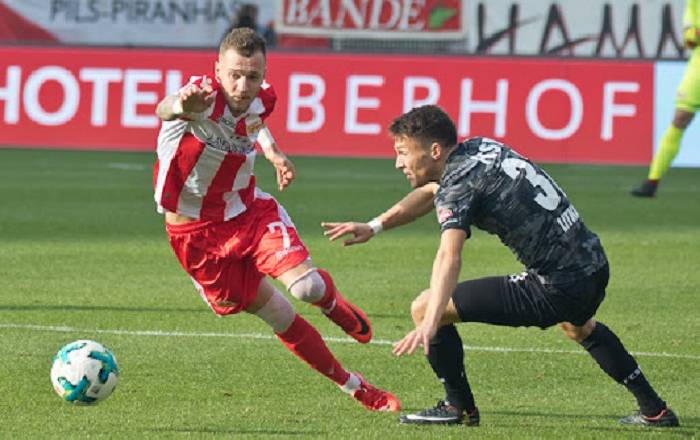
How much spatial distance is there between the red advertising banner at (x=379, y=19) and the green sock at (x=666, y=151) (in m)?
10.4

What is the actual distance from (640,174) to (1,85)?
303 inches

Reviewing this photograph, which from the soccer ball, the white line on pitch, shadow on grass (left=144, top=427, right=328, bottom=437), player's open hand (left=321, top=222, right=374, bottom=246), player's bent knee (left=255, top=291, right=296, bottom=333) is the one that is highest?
player's open hand (left=321, top=222, right=374, bottom=246)

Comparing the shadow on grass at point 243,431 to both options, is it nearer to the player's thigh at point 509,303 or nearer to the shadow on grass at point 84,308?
the player's thigh at point 509,303

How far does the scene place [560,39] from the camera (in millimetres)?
26984

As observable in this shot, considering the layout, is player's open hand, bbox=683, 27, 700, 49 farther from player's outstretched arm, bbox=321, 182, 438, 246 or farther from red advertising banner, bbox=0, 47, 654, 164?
player's outstretched arm, bbox=321, 182, 438, 246

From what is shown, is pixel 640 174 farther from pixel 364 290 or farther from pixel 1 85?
pixel 364 290

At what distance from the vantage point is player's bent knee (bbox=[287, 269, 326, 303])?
24.6 ft

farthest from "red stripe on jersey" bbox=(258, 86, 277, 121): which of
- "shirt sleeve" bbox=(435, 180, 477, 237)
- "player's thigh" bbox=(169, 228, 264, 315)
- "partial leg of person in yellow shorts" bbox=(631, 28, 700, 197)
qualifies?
"partial leg of person in yellow shorts" bbox=(631, 28, 700, 197)

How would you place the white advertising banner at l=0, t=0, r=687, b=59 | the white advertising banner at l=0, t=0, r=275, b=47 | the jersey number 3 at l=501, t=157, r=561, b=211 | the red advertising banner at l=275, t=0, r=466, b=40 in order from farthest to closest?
the white advertising banner at l=0, t=0, r=275, b=47, the red advertising banner at l=275, t=0, r=466, b=40, the white advertising banner at l=0, t=0, r=687, b=59, the jersey number 3 at l=501, t=157, r=561, b=211

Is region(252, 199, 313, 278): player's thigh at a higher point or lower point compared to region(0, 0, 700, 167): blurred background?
higher

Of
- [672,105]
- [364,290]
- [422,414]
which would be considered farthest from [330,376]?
[672,105]

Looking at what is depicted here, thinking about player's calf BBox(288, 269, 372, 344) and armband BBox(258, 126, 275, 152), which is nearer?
player's calf BBox(288, 269, 372, 344)

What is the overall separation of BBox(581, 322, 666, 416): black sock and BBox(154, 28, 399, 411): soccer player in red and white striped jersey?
954 mm

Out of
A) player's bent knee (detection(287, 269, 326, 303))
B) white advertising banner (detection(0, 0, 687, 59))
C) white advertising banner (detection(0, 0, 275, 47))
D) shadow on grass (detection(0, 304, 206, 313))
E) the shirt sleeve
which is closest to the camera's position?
the shirt sleeve
